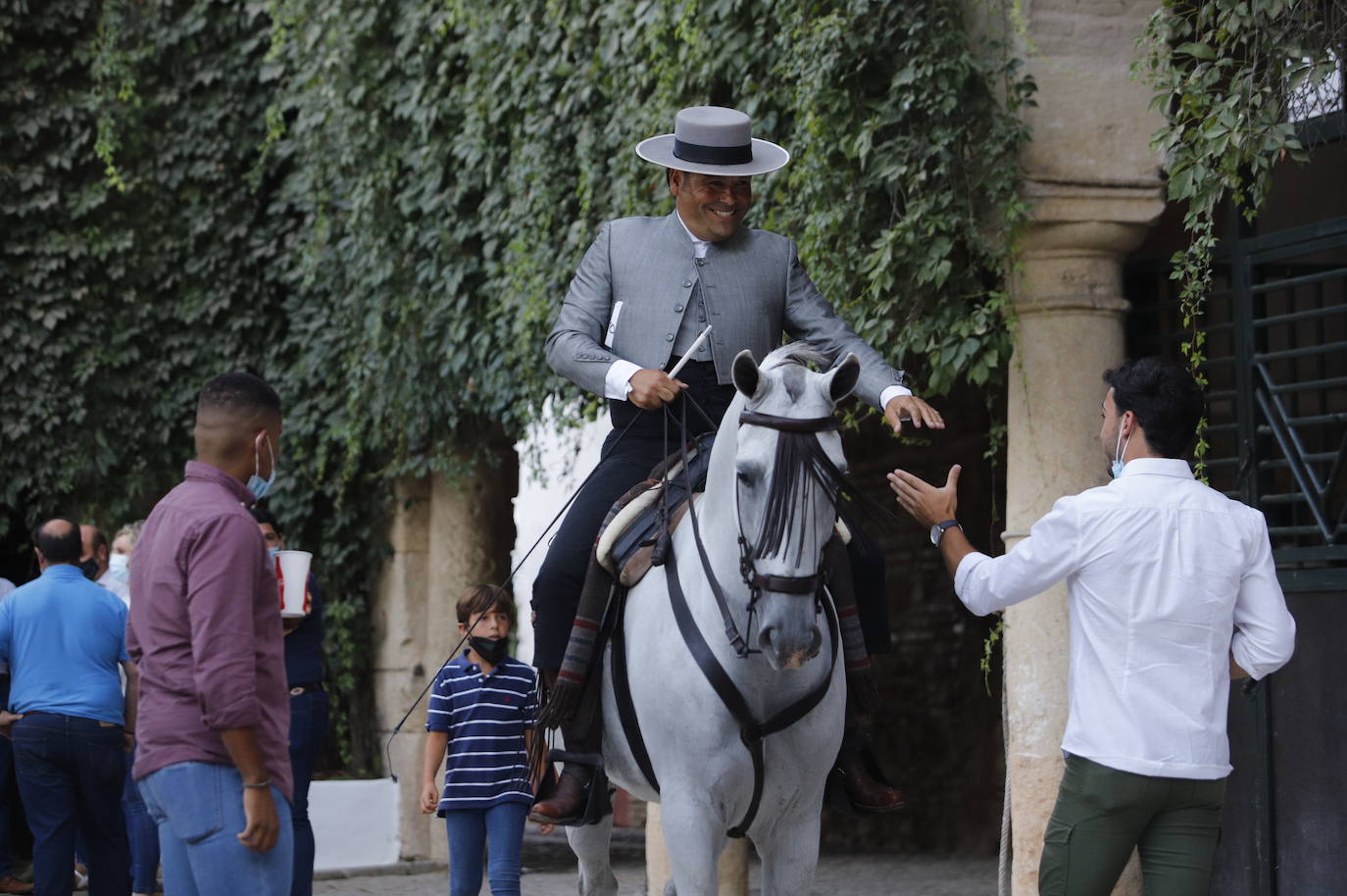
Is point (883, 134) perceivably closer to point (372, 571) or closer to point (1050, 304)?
point (1050, 304)

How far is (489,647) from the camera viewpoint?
22.3 ft

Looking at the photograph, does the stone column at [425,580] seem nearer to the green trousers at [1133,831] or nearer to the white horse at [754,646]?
the white horse at [754,646]

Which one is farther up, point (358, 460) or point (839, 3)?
point (839, 3)

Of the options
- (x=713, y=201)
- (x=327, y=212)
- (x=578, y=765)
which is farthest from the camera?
(x=327, y=212)

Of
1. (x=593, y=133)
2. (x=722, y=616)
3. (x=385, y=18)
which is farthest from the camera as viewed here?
(x=385, y=18)

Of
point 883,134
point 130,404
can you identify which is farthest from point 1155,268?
point 130,404

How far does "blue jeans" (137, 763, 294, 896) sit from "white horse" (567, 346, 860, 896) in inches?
43.3

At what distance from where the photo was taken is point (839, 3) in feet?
24.4

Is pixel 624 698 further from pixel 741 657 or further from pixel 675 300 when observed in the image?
pixel 675 300

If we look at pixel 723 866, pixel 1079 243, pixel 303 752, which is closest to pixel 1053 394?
pixel 1079 243

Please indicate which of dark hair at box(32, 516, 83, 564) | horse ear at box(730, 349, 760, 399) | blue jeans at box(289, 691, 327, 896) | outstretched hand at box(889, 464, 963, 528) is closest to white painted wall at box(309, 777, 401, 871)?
blue jeans at box(289, 691, 327, 896)

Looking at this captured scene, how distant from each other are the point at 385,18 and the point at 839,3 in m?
4.67

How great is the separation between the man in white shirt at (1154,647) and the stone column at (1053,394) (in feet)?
10.2

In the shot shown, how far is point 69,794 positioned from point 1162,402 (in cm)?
518
